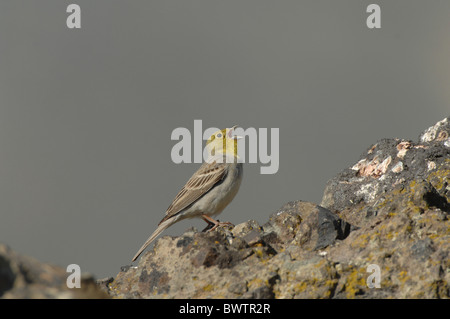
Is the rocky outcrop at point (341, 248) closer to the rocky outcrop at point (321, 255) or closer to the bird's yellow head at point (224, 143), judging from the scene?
the rocky outcrop at point (321, 255)

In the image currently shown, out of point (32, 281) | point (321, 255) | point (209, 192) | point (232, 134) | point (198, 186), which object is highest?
point (232, 134)

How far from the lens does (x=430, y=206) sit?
313 inches

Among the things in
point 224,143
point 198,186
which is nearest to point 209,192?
point 198,186

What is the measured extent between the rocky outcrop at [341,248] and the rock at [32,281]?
4.39ft

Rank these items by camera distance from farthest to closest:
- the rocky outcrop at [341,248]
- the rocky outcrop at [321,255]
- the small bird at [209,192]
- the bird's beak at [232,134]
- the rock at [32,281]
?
the bird's beak at [232,134] < the small bird at [209,192] < the rocky outcrop at [341,248] < the rocky outcrop at [321,255] < the rock at [32,281]

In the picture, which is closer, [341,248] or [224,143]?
[341,248]

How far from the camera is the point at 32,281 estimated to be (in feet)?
19.4

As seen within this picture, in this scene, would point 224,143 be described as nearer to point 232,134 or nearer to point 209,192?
point 232,134

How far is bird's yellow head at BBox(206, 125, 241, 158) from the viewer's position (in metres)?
13.2

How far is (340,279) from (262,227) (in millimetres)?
2498

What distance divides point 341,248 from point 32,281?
367 cm

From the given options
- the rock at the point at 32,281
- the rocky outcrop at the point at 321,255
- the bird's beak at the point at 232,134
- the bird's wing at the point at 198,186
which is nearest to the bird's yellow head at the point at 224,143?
the bird's beak at the point at 232,134

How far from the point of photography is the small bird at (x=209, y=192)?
12.3 meters
